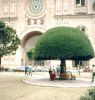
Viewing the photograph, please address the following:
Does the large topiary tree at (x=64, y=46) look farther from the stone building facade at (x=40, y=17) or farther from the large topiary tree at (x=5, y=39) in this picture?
the stone building facade at (x=40, y=17)

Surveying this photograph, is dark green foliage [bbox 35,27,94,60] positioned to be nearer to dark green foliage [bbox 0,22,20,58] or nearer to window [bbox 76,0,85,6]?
dark green foliage [bbox 0,22,20,58]

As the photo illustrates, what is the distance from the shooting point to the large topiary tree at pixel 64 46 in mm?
26141

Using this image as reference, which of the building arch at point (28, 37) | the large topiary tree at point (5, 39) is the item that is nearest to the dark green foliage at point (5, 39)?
the large topiary tree at point (5, 39)

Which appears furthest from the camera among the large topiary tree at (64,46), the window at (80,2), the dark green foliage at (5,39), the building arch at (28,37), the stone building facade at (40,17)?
the window at (80,2)

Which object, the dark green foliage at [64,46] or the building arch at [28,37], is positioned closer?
the dark green foliage at [64,46]

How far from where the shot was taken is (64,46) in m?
26.3

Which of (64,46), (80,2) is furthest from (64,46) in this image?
(80,2)

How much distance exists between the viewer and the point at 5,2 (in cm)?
5484

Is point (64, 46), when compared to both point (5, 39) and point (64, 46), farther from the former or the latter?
point (5, 39)

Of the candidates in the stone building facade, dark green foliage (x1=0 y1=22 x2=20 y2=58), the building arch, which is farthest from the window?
dark green foliage (x1=0 y1=22 x2=20 y2=58)

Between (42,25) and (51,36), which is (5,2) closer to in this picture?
(42,25)

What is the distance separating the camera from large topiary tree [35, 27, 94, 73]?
26141 mm

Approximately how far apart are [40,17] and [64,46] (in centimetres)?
2729

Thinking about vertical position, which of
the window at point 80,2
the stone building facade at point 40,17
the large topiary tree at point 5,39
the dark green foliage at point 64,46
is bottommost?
the dark green foliage at point 64,46
